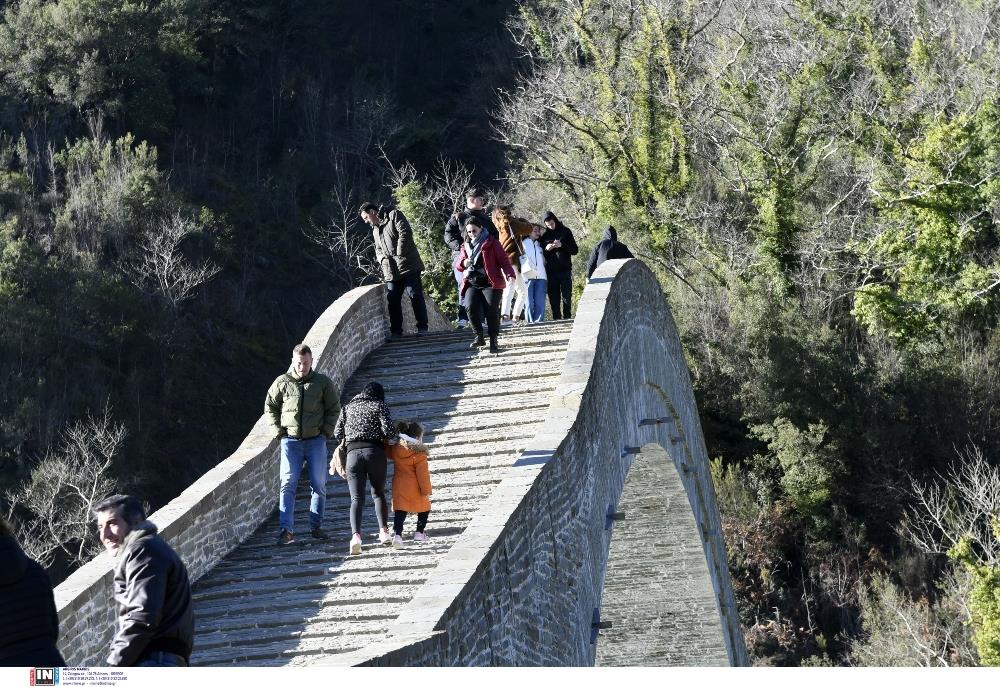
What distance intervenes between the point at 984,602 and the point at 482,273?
50.5ft

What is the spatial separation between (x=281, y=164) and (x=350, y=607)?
35778 millimetres

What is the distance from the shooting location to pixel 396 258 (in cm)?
1589

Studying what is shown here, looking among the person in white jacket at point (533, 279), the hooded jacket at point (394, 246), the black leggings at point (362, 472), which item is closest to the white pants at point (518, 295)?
the person in white jacket at point (533, 279)

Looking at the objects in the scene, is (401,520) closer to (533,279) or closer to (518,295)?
(518,295)

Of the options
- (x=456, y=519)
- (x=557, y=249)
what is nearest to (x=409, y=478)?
(x=456, y=519)

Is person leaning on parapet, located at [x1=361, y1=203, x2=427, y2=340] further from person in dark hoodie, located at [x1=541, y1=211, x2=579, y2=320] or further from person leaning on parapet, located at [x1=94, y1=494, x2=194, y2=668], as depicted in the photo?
person leaning on parapet, located at [x1=94, y1=494, x2=194, y2=668]

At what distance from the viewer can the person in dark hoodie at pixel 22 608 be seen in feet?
21.0

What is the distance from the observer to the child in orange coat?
36.9ft

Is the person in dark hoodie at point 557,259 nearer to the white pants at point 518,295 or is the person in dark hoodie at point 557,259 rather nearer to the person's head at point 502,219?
the white pants at point 518,295

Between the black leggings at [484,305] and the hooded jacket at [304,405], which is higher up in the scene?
the black leggings at [484,305]

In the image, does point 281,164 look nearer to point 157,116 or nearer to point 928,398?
point 157,116

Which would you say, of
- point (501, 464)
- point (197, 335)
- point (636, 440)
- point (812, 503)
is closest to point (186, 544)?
point (501, 464)

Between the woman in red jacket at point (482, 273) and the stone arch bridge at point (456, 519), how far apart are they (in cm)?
45

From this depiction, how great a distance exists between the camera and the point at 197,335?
40.2 meters
